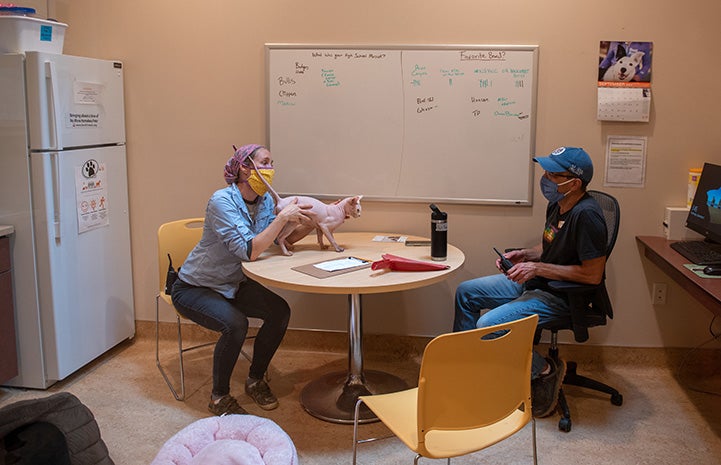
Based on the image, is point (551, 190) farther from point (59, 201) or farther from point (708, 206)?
point (59, 201)

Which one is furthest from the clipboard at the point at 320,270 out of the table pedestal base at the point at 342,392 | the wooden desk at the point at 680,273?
the wooden desk at the point at 680,273

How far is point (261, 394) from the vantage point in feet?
11.1

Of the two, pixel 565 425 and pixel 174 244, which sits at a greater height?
pixel 174 244

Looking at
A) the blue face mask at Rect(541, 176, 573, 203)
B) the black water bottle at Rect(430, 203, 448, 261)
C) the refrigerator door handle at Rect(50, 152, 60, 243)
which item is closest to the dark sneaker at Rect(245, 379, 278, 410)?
the black water bottle at Rect(430, 203, 448, 261)

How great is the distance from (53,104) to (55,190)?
405 millimetres

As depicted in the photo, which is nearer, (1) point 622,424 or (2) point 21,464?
(2) point 21,464

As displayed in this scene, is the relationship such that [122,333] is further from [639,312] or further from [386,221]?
[639,312]

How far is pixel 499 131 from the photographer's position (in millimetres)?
3682

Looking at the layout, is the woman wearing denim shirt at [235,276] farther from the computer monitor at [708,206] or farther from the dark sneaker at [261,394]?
the computer monitor at [708,206]

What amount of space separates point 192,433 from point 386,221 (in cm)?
170

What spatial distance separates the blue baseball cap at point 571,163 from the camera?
10.1ft

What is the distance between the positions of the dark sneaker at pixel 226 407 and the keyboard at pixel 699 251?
7.14 feet

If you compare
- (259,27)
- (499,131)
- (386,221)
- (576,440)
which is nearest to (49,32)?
(259,27)

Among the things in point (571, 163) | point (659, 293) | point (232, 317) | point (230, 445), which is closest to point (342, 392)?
point (232, 317)
